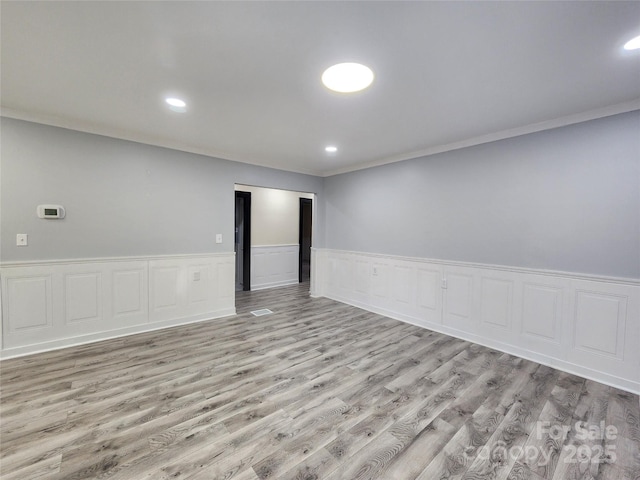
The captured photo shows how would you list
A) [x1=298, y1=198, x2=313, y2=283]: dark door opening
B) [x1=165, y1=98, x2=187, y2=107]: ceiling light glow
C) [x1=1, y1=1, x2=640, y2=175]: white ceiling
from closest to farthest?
[x1=1, y1=1, x2=640, y2=175]: white ceiling
[x1=165, y1=98, x2=187, y2=107]: ceiling light glow
[x1=298, y1=198, x2=313, y2=283]: dark door opening

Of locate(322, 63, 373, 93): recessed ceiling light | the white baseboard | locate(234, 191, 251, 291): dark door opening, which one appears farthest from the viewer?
locate(234, 191, 251, 291): dark door opening

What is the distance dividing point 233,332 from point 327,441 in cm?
222

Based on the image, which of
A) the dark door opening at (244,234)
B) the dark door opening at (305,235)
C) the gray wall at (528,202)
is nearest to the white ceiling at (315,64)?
the gray wall at (528,202)

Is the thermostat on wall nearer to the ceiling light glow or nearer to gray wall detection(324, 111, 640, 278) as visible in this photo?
the ceiling light glow

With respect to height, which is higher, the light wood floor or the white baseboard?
the white baseboard

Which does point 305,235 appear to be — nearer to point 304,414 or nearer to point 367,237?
point 367,237

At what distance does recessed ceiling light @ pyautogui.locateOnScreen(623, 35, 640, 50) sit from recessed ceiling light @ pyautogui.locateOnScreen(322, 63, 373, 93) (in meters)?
1.55

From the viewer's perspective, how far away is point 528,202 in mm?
3064

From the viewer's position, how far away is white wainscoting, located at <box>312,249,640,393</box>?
2551 millimetres

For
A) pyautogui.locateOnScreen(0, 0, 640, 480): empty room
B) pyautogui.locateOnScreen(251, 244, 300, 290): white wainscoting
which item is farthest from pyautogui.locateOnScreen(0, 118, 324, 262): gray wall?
pyautogui.locateOnScreen(251, 244, 300, 290): white wainscoting

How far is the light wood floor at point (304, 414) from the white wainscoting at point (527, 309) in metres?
0.24

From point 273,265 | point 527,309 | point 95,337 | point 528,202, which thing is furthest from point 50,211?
point 527,309

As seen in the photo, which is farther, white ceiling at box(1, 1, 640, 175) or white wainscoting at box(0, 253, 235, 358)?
white wainscoting at box(0, 253, 235, 358)

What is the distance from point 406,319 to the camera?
4227mm
